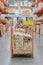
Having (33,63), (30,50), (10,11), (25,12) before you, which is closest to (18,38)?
(30,50)

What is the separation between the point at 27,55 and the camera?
480 centimetres

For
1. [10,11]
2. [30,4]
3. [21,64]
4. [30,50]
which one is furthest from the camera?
[30,4]

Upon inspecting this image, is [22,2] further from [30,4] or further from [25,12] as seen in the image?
[25,12]

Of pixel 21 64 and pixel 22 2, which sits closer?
pixel 21 64

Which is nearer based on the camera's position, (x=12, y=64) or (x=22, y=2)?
(x=12, y=64)

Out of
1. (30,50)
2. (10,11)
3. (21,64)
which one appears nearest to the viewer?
(21,64)

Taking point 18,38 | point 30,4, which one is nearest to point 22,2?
point 30,4

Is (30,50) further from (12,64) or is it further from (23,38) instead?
(12,64)

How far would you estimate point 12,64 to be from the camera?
397 cm

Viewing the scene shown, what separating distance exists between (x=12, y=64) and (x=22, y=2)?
2892 centimetres

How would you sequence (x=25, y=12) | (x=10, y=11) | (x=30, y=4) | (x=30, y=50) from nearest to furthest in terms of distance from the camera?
(x=30, y=50), (x=25, y=12), (x=10, y=11), (x=30, y=4)

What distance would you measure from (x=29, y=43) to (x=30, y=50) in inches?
7.1

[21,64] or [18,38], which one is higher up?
[18,38]

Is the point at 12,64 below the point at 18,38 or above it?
below
